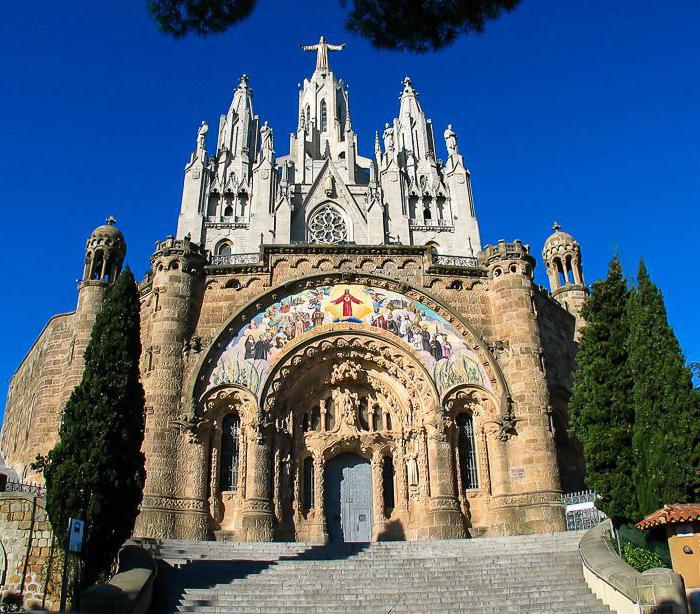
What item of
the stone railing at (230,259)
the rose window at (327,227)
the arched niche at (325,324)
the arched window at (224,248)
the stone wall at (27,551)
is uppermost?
the rose window at (327,227)

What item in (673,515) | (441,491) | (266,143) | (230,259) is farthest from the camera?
(266,143)

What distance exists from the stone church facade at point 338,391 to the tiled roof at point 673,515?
20.5 feet

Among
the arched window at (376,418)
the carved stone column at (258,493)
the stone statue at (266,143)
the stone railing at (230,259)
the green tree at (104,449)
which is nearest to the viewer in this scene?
the green tree at (104,449)

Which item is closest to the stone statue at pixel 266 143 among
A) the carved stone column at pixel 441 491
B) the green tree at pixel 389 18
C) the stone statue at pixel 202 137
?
the stone statue at pixel 202 137

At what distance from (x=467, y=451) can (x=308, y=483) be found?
17.1 feet

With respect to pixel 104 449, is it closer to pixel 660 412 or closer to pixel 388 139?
pixel 660 412

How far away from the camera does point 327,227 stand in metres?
46.1

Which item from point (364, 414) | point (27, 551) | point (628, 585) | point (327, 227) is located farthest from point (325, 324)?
point (327, 227)

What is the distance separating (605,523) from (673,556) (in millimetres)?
2715

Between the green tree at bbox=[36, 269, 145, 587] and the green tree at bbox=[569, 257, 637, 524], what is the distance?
1015 centimetres

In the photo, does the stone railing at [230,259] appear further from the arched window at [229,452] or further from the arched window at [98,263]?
the arched window at [229,452]

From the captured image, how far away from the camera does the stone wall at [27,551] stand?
1441cm

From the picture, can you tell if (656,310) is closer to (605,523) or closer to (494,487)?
(605,523)

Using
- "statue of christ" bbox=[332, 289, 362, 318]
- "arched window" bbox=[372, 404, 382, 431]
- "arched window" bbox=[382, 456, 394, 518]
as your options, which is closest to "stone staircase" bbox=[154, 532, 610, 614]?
"arched window" bbox=[382, 456, 394, 518]
